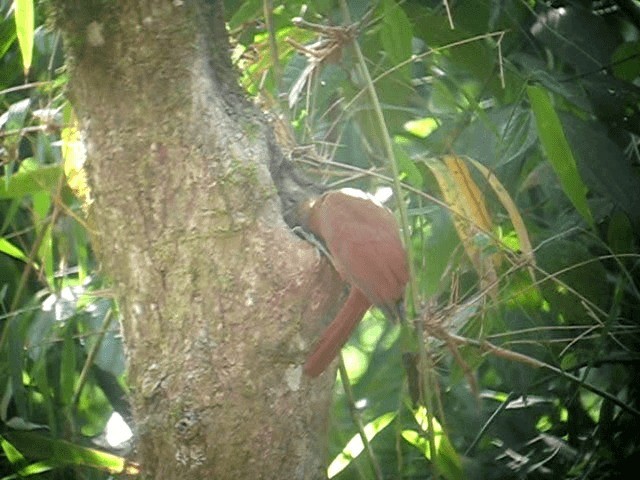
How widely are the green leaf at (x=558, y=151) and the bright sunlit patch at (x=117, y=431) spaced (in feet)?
2.82

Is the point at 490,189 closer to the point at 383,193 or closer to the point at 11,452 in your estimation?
the point at 383,193

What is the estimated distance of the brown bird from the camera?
147 centimetres

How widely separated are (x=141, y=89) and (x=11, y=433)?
0.83 metres

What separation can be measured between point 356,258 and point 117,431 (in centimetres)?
83

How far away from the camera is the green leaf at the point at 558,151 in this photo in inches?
66.6

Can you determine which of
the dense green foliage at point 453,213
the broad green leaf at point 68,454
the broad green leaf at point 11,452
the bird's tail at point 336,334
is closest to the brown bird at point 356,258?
the bird's tail at point 336,334

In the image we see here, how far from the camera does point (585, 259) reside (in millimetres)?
1959

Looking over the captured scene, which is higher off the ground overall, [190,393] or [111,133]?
[111,133]

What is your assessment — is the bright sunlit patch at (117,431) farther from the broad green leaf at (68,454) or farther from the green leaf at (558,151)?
the green leaf at (558,151)

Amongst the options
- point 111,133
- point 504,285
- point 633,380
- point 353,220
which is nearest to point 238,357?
point 353,220

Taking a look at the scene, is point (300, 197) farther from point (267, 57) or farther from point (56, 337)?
point (56, 337)

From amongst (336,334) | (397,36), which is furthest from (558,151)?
(336,334)

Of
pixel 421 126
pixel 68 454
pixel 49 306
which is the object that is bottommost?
pixel 68 454

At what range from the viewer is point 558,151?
1.70 meters
